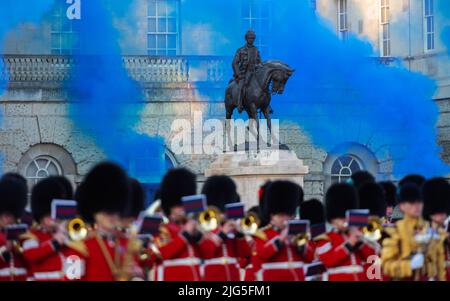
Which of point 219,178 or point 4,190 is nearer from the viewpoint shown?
A: point 4,190

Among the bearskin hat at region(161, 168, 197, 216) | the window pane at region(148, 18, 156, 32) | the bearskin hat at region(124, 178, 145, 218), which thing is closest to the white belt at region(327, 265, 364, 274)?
the bearskin hat at region(161, 168, 197, 216)

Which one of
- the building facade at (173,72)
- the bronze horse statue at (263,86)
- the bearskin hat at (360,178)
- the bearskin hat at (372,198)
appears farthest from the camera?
the building facade at (173,72)

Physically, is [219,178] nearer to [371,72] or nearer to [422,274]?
[422,274]

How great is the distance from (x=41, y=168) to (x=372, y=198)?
55.2 ft

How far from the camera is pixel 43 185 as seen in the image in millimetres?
14672

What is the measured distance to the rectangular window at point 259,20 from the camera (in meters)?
34.1

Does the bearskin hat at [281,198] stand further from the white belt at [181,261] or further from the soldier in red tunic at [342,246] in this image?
the white belt at [181,261]

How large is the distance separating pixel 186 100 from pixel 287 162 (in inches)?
308

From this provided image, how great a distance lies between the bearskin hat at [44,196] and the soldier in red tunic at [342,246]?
2902mm

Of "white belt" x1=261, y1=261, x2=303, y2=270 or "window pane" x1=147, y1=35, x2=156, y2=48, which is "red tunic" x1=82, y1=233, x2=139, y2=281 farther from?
"window pane" x1=147, y1=35, x2=156, y2=48

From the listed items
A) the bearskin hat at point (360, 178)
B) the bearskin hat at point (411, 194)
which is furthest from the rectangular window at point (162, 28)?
the bearskin hat at point (411, 194)

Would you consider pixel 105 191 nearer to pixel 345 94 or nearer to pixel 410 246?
pixel 410 246
